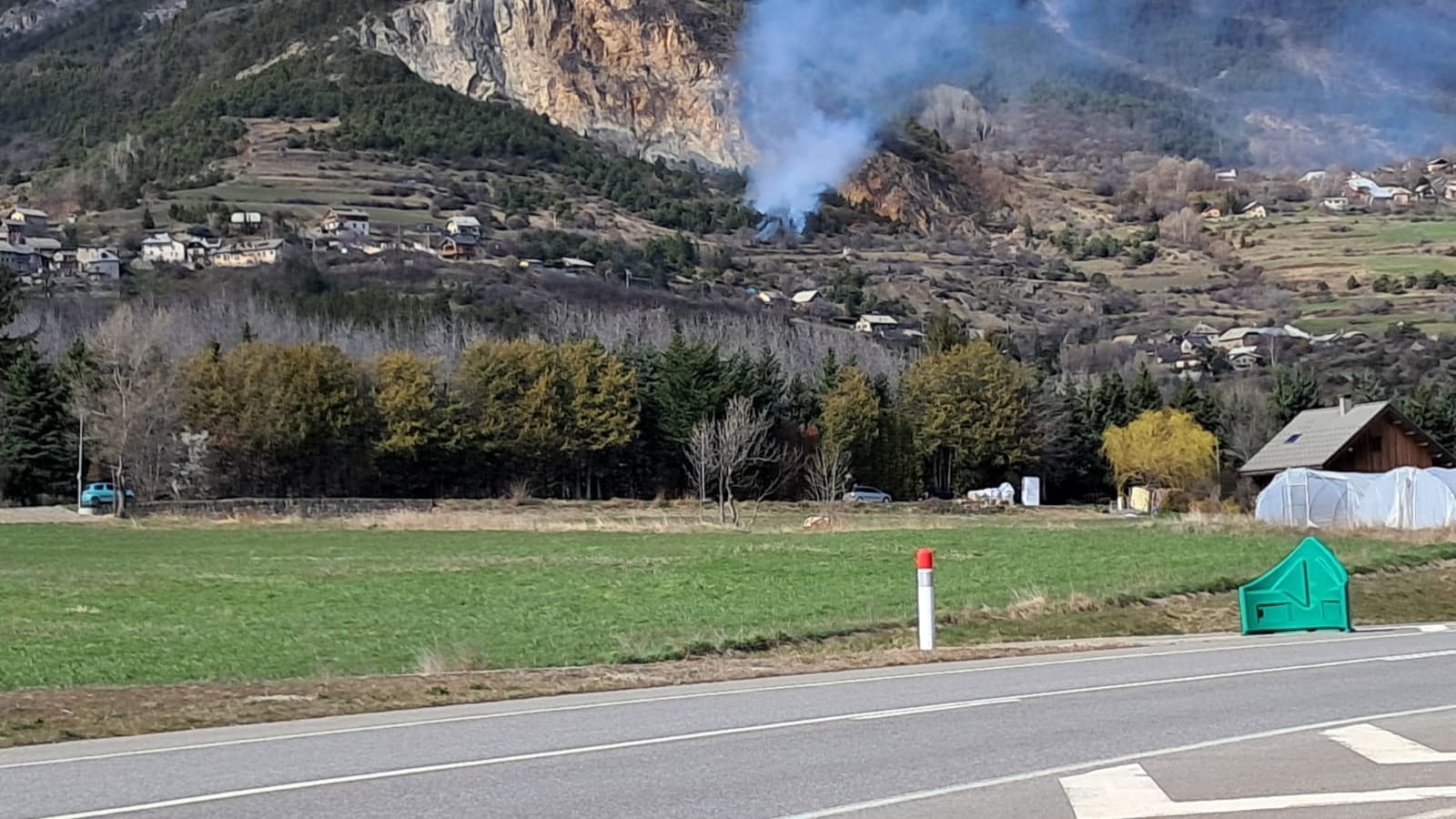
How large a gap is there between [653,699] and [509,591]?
19.2 m

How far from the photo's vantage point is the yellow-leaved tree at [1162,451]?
342 ft

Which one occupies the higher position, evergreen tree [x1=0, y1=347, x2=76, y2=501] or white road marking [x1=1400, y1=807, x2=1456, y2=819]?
evergreen tree [x1=0, y1=347, x2=76, y2=501]

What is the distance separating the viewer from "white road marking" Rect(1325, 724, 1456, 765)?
10664 mm

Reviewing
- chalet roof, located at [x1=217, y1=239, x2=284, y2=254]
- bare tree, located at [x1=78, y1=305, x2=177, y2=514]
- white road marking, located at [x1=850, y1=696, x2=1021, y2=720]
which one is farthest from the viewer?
chalet roof, located at [x1=217, y1=239, x2=284, y2=254]

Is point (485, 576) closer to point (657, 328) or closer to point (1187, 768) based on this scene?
point (1187, 768)

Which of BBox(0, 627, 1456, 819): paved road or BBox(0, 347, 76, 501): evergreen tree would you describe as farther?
BBox(0, 347, 76, 501): evergreen tree

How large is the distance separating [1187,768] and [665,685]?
702 cm

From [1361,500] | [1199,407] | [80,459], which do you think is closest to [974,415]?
[1199,407]

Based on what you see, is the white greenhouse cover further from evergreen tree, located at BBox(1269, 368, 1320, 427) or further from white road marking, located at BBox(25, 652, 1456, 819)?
evergreen tree, located at BBox(1269, 368, 1320, 427)

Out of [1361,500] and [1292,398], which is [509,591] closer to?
[1361,500]

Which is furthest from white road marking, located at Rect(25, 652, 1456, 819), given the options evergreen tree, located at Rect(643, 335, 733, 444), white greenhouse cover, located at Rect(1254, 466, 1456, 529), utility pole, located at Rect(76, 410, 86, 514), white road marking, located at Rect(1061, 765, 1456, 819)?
evergreen tree, located at Rect(643, 335, 733, 444)

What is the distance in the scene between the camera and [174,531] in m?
65.8

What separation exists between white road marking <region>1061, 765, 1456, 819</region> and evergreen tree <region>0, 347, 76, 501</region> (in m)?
87.5

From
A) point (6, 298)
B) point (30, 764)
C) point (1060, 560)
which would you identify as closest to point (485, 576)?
point (1060, 560)
